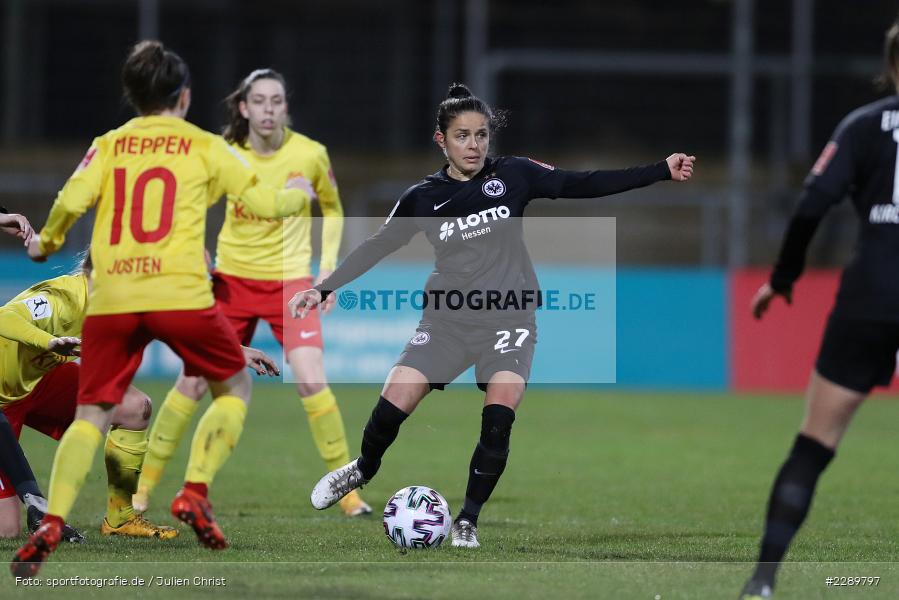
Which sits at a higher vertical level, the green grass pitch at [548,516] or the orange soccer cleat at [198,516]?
the orange soccer cleat at [198,516]

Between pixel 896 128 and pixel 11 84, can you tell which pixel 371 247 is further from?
pixel 11 84

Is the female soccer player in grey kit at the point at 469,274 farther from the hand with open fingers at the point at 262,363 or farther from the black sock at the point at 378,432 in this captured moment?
the hand with open fingers at the point at 262,363

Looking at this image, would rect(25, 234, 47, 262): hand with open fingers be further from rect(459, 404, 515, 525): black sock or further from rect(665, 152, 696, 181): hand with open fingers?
rect(665, 152, 696, 181): hand with open fingers

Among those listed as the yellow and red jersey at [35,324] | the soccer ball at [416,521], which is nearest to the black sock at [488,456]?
the soccer ball at [416,521]

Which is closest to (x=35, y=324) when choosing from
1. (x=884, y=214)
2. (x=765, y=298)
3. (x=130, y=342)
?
(x=130, y=342)

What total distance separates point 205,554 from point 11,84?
17.6 m

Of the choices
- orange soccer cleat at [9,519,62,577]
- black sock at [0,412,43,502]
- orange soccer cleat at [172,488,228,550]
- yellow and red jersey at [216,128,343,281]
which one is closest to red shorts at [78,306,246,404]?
orange soccer cleat at [172,488,228,550]

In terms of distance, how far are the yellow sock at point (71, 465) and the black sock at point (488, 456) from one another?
1.91 metres

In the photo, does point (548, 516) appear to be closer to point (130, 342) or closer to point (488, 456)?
point (488, 456)

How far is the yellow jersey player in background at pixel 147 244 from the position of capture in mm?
5234

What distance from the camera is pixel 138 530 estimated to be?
6.62m

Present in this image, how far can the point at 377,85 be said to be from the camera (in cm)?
2398

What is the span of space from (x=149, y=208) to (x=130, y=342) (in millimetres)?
547

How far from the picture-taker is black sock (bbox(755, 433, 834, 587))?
4.75 meters
